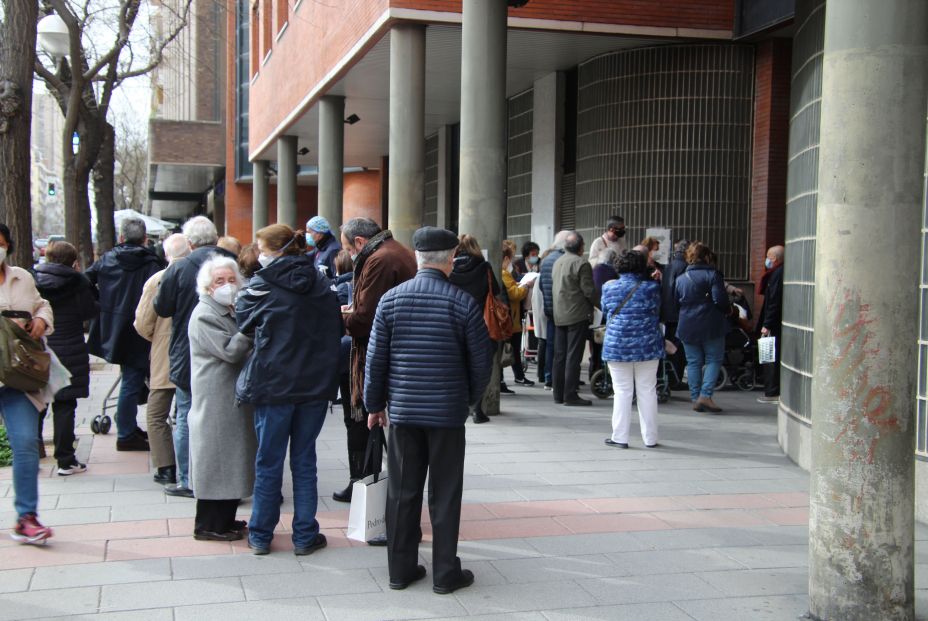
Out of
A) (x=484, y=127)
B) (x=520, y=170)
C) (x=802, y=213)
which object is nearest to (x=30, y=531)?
(x=802, y=213)

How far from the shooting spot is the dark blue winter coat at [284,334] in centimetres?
532

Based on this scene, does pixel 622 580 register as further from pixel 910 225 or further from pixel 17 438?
pixel 17 438

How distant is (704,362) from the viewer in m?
11.0

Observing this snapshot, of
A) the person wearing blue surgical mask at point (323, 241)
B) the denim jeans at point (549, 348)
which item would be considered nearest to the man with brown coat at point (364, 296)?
the person wearing blue surgical mask at point (323, 241)

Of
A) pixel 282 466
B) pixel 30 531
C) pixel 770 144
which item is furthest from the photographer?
pixel 770 144

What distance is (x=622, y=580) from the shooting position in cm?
518

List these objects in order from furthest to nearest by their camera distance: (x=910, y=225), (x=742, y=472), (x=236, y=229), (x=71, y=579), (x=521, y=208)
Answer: (x=236, y=229) → (x=521, y=208) → (x=742, y=472) → (x=71, y=579) → (x=910, y=225)

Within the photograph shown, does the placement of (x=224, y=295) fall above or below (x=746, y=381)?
above

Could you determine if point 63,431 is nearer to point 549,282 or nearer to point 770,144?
point 549,282

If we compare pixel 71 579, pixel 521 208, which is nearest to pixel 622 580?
pixel 71 579

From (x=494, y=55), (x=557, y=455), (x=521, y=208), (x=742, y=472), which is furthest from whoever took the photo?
(x=521, y=208)

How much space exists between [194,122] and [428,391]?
33.0 meters

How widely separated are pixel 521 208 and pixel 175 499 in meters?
12.8

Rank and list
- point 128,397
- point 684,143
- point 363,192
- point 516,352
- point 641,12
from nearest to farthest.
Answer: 1. point 128,397
2. point 516,352
3. point 641,12
4. point 684,143
5. point 363,192
